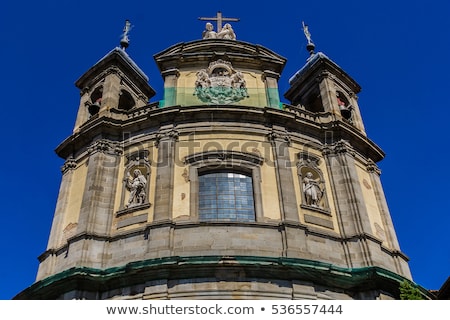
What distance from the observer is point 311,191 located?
18734 millimetres

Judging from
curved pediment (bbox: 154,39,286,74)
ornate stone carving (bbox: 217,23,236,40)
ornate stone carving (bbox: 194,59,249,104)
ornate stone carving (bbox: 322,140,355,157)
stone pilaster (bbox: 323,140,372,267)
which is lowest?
stone pilaster (bbox: 323,140,372,267)

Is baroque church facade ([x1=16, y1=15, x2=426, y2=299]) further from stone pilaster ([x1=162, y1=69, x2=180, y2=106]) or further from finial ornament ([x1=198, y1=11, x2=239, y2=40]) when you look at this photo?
finial ornament ([x1=198, y1=11, x2=239, y2=40])

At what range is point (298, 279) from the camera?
50.9ft

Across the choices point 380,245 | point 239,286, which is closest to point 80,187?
point 239,286

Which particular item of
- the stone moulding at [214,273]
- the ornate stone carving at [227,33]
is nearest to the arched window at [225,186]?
the stone moulding at [214,273]

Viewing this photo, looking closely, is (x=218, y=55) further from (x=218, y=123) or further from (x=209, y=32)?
(x=209, y=32)

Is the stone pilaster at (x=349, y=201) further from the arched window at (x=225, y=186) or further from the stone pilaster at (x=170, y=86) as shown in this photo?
the stone pilaster at (x=170, y=86)

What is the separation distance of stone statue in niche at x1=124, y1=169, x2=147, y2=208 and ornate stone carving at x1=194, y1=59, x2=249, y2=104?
462 cm

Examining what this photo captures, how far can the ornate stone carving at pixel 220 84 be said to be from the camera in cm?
2119

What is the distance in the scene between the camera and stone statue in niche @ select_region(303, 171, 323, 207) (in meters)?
18.6

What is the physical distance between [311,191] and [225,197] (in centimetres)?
344

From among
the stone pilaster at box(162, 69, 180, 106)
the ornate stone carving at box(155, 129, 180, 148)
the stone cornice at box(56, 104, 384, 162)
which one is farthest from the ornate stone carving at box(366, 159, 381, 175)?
the stone pilaster at box(162, 69, 180, 106)

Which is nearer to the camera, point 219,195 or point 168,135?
point 219,195

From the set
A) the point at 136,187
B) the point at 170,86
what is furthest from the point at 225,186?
the point at 170,86
